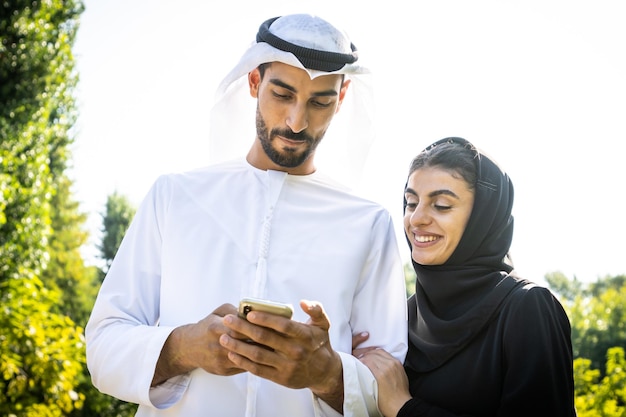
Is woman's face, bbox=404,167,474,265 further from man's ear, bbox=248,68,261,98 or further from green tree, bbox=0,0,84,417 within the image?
green tree, bbox=0,0,84,417

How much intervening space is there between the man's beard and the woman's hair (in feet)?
2.06

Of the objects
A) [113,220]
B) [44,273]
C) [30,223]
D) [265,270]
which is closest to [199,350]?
[265,270]

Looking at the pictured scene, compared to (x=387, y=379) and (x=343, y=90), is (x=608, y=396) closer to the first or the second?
(x=387, y=379)

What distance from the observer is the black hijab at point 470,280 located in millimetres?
3164

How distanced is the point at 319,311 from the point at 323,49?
4.30 ft

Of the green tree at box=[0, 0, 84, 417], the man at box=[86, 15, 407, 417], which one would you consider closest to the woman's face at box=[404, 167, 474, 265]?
the man at box=[86, 15, 407, 417]

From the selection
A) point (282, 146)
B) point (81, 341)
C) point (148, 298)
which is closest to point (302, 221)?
point (282, 146)

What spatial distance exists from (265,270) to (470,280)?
1.02m

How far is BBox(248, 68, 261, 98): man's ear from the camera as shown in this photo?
3240mm

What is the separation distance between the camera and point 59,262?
79.4ft

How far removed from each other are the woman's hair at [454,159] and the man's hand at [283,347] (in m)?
1.27

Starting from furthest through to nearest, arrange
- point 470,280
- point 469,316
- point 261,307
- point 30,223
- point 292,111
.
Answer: point 30,223, point 470,280, point 469,316, point 292,111, point 261,307

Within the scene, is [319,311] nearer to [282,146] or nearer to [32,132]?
[282,146]

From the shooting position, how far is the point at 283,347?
7.32 ft
